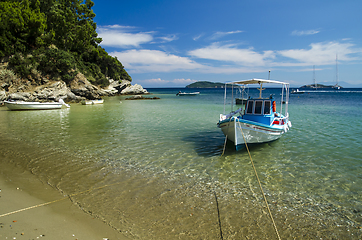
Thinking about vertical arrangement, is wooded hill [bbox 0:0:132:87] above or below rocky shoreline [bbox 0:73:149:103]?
above

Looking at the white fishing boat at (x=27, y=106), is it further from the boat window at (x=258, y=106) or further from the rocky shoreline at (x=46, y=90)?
the boat window at (x=258, y=106)

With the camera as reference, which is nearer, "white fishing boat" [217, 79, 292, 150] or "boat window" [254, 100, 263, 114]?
"white fishing boat" [217, 79, 292, 150]

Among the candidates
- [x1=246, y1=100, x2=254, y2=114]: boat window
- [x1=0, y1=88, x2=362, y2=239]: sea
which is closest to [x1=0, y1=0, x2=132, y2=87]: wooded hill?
[x1=0, y1=88, x2=362, y2=239]: sea

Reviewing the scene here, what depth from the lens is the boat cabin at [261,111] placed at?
11375mm

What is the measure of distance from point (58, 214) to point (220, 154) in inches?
272

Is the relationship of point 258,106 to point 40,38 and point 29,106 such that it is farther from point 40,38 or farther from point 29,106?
point 40,38

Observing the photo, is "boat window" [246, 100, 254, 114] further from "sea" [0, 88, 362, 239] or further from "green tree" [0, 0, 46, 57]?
"green tree" [0, 0, 46, 57]

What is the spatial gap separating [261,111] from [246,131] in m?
2.11

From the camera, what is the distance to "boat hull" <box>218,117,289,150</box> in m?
9.91

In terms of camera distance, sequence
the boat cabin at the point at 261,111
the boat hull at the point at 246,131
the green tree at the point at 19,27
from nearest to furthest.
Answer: the boat hull at the point at 246,131
the boat cabin at the point at 261,111
the green tree at the point at 19,27

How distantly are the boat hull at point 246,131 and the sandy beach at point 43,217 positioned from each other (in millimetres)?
7234

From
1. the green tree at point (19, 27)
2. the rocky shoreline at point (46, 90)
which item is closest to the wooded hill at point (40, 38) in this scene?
the green tree at point (19, 27)

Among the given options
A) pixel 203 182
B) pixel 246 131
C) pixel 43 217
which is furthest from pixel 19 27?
pixel 203 182

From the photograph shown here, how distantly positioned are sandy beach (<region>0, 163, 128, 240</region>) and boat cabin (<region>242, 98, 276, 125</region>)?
31.4 ft
